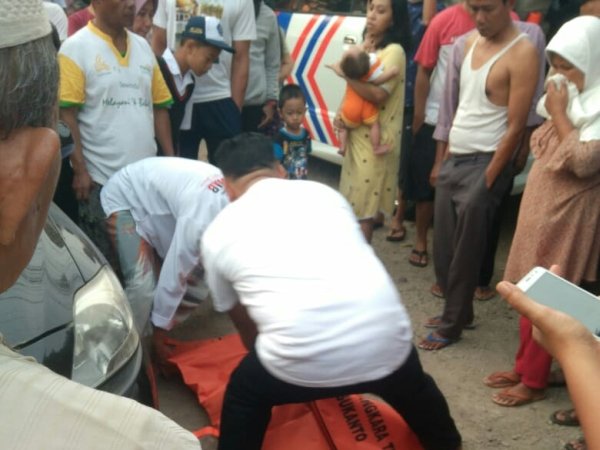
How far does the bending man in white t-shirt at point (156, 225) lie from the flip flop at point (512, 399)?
147 centimetres

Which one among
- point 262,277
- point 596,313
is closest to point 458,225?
point 262,277

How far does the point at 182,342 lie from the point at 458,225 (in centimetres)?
148

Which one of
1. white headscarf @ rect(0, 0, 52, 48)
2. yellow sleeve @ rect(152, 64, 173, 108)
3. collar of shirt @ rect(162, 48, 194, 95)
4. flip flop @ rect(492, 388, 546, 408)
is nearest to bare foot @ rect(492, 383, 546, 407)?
flip flop @ rect(492, 388, 546, 408)

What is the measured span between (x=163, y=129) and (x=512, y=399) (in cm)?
223

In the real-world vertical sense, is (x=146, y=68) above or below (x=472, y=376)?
above

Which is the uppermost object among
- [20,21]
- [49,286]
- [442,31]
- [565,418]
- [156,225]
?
[20,21]

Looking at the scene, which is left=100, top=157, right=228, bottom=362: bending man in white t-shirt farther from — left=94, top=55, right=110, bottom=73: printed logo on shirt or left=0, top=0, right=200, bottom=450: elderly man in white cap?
left=0, top=0, right=200, bottom=450: elderly man in white cap

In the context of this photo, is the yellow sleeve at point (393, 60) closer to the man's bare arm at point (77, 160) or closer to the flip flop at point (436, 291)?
the flip flop at point (436, 291)

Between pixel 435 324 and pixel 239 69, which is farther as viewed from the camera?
pixel 239 69

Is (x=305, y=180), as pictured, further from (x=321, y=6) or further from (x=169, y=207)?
(x=321, y=6)

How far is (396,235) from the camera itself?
523 cm

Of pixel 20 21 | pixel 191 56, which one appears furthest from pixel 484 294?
pixel 20 21

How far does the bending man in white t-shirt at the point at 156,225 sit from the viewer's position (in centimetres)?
320

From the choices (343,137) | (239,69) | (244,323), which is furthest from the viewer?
(343,137)
